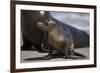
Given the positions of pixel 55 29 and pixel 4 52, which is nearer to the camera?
pixel 4 52

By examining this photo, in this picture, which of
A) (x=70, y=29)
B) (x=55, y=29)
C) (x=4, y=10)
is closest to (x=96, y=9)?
(x=70, y=29)

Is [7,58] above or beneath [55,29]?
beneath

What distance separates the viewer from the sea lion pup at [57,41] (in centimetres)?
203

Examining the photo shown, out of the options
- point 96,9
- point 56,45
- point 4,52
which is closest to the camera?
point 4,52

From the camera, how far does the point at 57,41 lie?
2.06 meters

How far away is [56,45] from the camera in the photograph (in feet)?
6.74

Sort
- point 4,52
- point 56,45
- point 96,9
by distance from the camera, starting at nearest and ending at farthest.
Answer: point 4,52, point 56,45, point 96,9

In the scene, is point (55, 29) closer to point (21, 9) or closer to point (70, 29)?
point (70, 29)

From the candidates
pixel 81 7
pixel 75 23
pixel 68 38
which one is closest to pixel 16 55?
pixel 68 38

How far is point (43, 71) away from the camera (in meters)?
2.01

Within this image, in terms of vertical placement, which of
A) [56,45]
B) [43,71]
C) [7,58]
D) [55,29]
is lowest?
[43,71]

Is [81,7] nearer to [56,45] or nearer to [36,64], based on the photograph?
[56,45]

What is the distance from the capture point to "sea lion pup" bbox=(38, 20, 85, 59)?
2031 millimetres

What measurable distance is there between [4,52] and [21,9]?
50 cm
